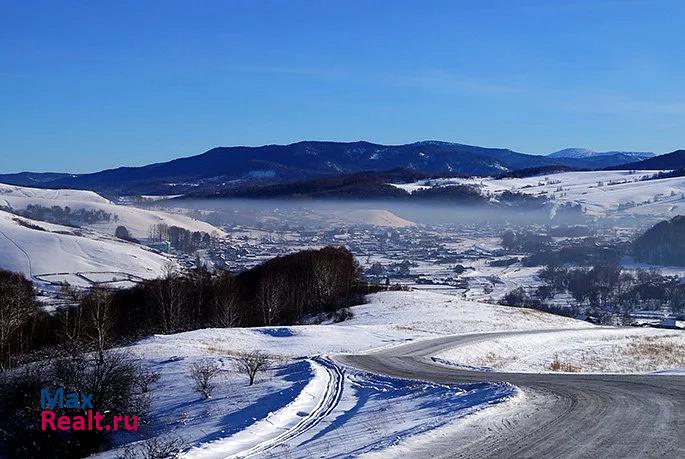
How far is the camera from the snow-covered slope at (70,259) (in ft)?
353

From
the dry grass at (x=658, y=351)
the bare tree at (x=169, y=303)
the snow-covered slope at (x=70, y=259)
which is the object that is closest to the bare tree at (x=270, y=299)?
the bare tree at (x=169, y=303)

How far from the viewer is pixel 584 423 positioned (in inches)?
635

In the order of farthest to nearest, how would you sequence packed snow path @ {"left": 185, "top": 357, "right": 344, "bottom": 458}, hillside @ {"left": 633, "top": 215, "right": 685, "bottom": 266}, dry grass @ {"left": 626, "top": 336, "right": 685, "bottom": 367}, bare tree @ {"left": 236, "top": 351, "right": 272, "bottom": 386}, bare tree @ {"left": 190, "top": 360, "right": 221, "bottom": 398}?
hillside @ {"left": 633, "top": 215, "right": 685, "bottom": 266}, dry grass @ {"left": 626, "top": 336, "right": 685, "bottom": 367}, bare tree @ {"left": 236, "top": 351, "right": 272, "bottom": 386}, bare tree @ {"left": 190, "top": 360, "right": 221, "bottom": 398}, packed snow path @ {"left": 185, "top": 357, "right": 344, "bottom": 458}

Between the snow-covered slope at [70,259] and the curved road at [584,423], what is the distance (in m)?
90.7

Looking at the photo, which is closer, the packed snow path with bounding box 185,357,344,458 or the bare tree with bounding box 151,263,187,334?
the packed snow path with bounding box 185,357,344,458

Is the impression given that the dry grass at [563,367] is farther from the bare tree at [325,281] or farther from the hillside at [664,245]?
the hillside at [664,245]

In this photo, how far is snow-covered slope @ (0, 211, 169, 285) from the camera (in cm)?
10749

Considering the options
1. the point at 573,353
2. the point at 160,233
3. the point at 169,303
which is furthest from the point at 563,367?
the point at 160,233

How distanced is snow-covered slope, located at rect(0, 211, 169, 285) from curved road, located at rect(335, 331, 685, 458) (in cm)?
9071

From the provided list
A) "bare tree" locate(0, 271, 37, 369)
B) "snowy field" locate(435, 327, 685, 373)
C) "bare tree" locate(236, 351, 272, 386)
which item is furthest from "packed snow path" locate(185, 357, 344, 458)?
"bare tree" locate(0, 271, 37, 369)

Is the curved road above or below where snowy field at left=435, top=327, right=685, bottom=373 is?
above

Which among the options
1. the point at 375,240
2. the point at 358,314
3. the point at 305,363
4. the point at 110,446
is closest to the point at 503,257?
the point at 375,240

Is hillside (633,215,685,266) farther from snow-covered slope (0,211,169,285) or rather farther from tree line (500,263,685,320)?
snow-covered slope (0,211,169,285)

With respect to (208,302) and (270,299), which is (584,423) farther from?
(208,302)
